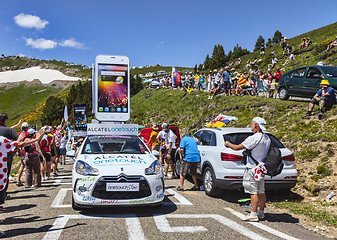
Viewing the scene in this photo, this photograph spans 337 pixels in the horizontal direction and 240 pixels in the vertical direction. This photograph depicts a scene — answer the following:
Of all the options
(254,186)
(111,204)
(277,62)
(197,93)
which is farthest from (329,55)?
(111,204)

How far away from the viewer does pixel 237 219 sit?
5559 millimetres

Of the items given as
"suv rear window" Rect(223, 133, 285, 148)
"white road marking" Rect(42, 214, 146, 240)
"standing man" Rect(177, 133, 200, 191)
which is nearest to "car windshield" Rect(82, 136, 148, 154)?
"white road marking" Rect(42, 214, 146, 240)

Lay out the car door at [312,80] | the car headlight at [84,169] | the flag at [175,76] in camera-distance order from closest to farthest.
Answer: the car headlight at [84,169] < the car door at [312,80] < the flag at [175,76]

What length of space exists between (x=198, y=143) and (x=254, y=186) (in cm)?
358

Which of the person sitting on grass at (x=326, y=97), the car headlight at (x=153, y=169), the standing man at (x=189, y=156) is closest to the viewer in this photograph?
the car headlight at (x=153, y=169)

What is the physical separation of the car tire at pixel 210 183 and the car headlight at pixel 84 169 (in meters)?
2.99

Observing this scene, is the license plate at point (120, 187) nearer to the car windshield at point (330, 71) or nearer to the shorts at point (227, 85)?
the car windshield at point (330, 71)

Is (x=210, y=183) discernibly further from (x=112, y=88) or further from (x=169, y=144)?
(x=112, y=88)

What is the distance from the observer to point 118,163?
19.0ft

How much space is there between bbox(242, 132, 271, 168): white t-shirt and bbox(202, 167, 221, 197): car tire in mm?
1795

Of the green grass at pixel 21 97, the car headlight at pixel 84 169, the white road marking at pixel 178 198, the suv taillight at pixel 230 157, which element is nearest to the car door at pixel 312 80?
the suv taillight at pixel 230 157

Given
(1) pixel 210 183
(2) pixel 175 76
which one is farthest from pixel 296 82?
(2) pixel 175 76

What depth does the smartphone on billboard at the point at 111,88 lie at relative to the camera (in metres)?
12.6

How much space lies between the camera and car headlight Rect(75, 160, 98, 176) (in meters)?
5.57
